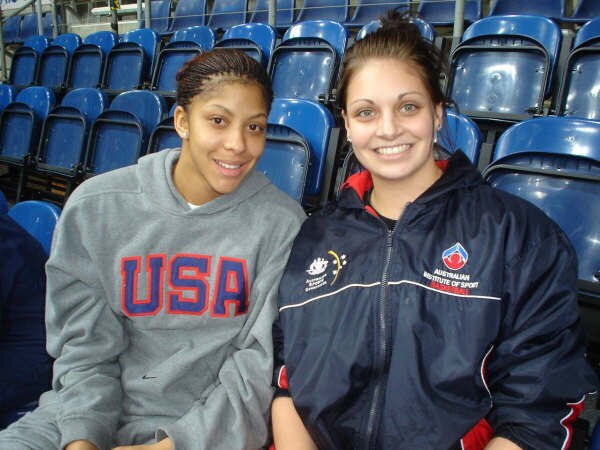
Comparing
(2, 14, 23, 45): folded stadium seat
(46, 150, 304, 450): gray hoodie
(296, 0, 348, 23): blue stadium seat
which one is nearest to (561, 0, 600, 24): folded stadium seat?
(296, 0, 348, 23): blue stadium seat

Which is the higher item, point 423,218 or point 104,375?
point 423,218

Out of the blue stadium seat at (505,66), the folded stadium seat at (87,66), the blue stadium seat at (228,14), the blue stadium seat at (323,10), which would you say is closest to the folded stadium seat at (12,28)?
the blue stadium seat at (228,14)

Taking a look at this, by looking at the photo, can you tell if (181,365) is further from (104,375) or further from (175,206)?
(175,206)

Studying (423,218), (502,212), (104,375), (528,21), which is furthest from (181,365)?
(528,21)

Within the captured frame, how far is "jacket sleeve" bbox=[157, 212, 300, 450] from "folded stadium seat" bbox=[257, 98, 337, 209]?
30.2 inches

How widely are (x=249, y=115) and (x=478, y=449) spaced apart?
88cm

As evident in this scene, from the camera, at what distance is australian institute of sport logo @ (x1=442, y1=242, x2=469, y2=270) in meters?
0.94

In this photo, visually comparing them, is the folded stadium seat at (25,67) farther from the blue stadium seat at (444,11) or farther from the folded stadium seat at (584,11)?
the folded stadium seat at (584,11)

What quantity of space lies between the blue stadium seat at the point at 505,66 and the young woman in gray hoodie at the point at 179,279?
159 cm

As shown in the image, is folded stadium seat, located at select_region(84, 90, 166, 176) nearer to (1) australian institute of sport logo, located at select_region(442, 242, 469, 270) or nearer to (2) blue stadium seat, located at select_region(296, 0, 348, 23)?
(1) australian institute of sport logo, located at select_region(442, 242, 469, 270)

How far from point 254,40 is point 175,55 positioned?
66cm

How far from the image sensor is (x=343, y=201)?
1.14 m

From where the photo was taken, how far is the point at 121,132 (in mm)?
2730

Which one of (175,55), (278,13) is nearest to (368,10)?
(278,13)
